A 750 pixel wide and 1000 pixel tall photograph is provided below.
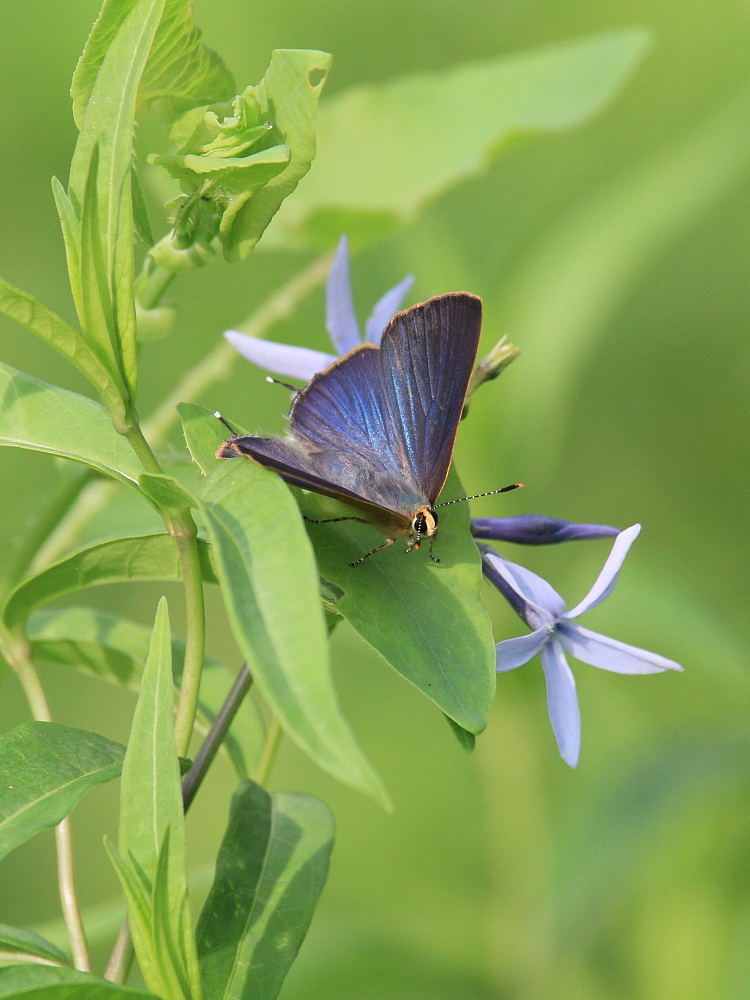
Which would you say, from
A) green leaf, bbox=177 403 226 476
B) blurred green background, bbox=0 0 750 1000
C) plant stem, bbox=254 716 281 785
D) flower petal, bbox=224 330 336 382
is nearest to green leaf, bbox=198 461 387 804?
green leaf, bbox=177 403 226 476

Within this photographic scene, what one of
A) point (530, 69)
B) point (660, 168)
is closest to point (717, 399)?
point (660, 168)

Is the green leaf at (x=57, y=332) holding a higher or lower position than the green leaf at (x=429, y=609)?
higher

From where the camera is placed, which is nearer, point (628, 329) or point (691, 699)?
point (691, 699)

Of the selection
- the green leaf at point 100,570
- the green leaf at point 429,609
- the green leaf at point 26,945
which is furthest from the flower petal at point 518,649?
the green leaf at point 26,945

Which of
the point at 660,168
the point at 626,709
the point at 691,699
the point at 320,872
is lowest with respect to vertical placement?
the point at 691,699

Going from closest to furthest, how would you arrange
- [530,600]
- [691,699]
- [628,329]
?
[530,600] < [691,699] < [628,329]

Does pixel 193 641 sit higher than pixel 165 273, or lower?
lower

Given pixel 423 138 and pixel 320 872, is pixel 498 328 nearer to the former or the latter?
pixel 423 138

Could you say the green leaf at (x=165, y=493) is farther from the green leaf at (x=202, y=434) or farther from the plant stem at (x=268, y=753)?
the plant stem at (x=268, y=753)
